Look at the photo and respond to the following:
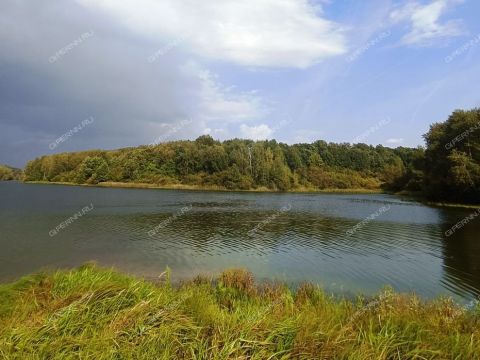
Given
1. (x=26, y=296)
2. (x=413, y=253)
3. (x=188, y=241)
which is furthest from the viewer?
(x=188, y=241)

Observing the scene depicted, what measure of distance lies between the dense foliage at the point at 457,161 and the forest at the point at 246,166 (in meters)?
14.0

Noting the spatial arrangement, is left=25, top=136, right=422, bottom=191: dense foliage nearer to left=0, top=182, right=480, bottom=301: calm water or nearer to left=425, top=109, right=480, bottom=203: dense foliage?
left=425, top=109, right=480, bottom=203: dense foliage

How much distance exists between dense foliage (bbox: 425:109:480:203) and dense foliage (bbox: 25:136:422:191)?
39.8 m

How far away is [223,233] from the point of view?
34.7 metres

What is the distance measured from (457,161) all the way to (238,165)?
255 feet

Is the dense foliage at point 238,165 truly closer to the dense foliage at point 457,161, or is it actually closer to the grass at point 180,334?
the dense foliage at point 457,161

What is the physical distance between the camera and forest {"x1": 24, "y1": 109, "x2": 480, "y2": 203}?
129875 mm

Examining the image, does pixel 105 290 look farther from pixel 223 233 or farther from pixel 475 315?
pixel 223 233

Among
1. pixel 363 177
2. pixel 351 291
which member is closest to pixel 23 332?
pixel 351 291

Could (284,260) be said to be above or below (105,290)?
below

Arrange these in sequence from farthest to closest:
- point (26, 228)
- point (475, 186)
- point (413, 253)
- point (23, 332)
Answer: point (475, 186)
point (26, 228)
point (413, 253)
point (23, 332)

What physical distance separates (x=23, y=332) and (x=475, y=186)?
70.1 m

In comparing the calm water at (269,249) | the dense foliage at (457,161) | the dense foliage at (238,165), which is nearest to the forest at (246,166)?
the dense foliage at (238,165)

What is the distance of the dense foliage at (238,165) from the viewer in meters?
132
